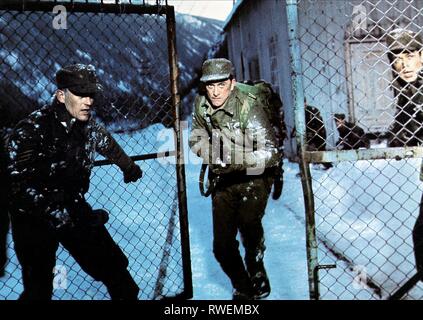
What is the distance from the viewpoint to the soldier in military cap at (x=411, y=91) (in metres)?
3.44

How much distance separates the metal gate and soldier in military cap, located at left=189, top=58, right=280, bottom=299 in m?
0.51

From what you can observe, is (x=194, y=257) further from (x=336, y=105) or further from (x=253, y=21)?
(x=253, y=21)

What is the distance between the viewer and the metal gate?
282 cm

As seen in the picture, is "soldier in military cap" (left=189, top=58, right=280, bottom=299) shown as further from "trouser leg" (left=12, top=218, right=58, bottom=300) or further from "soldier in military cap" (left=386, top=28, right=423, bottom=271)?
"trouser leg" (left=12, top=218, right=58, bottom=300)

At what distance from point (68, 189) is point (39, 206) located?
287 millimetres

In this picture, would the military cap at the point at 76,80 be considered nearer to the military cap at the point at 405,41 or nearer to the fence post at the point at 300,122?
the fence post at the point at 300,122

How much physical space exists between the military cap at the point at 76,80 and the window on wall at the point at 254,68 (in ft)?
34.9

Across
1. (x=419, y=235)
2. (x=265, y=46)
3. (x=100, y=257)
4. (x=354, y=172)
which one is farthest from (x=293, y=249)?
(x=265, y=46)

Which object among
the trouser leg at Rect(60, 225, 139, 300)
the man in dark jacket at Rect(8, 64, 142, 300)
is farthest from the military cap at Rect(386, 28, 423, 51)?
the trouser leg at Rect(60, 225, 139, 300)

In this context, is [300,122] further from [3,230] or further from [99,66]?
[99,66]

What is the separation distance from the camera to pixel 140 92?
785 inches

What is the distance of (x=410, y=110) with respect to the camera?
11.9 feet

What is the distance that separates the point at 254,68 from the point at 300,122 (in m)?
11.5

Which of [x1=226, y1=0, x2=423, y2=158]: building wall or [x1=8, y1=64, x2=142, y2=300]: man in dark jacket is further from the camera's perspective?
[x1=226, y1=0, x2=423, y2=158]: building wall
